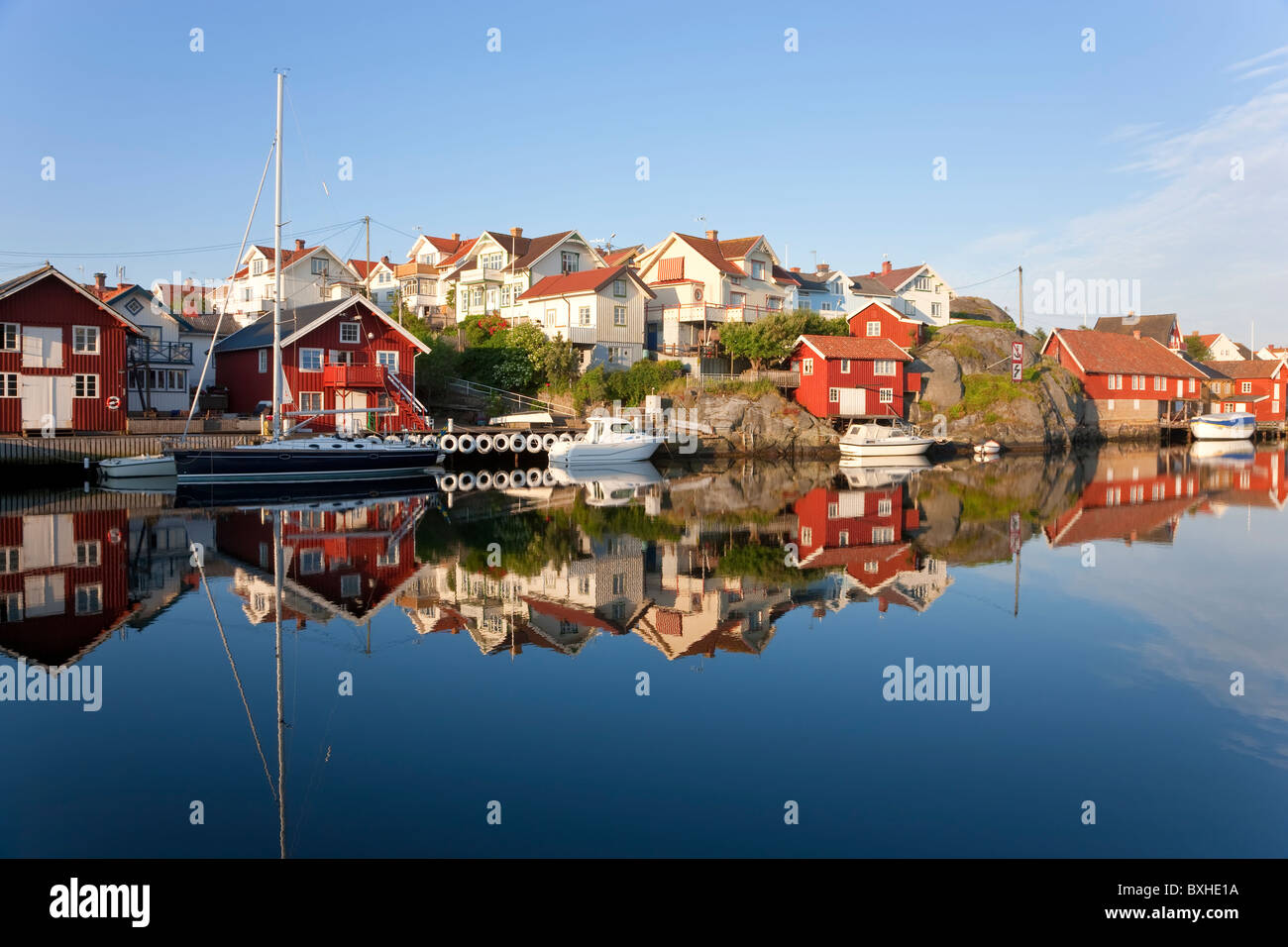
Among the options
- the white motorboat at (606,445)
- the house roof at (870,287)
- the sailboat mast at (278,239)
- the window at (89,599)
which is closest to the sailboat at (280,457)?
the sailboat mast at (278,239)

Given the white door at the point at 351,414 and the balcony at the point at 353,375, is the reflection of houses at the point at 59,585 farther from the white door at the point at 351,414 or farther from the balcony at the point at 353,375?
the white door at the point at 351,414

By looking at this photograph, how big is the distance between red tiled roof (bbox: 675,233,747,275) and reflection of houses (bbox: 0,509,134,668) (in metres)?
44.8

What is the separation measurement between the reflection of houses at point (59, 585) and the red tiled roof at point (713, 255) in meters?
44.8

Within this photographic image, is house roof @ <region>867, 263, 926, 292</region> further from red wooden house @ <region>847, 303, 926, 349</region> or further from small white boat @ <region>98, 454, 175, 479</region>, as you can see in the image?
small white boat @ <region>98, 454, 175, 479</region>

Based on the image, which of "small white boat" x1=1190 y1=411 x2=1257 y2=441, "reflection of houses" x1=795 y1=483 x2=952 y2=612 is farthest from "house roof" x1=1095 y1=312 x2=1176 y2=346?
"reflection of houses" x1=795 y1=483 x2=952 y2=612

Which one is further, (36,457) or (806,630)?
(36,457)

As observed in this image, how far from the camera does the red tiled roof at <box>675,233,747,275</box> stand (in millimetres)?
62375

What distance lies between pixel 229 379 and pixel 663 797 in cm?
4558

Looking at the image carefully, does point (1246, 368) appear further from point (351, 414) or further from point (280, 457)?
point (280, 457)

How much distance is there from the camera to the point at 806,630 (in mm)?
13484

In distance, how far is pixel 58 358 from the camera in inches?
1474

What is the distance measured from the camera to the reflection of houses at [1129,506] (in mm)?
23188

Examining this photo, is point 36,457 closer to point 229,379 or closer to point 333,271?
point 229,379
